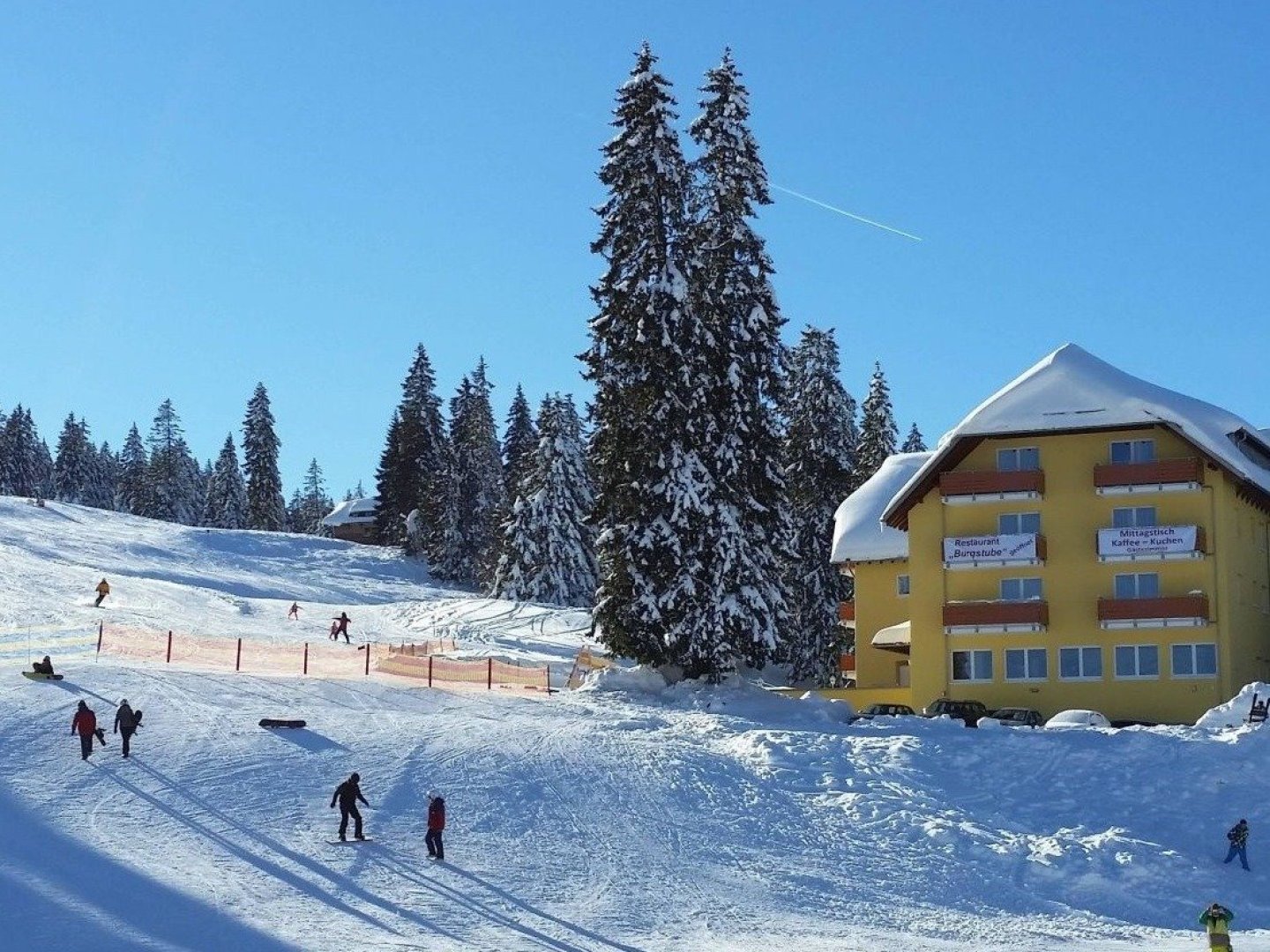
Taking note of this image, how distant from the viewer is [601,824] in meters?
33.2

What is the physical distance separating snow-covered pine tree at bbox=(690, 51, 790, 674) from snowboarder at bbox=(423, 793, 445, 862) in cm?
1711

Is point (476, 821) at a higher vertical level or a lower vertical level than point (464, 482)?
lower

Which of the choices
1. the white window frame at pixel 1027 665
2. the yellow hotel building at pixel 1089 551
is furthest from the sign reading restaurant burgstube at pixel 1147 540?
the white window frame at pixel 1027 665

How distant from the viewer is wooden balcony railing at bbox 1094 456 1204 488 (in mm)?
47344

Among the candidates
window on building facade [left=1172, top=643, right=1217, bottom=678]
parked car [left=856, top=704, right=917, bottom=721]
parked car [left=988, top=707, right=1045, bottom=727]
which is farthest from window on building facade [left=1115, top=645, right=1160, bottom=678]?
parked car [left=856, top=704, right=917, bottom=721]

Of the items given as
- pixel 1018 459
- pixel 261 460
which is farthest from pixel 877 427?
pixel 261 460

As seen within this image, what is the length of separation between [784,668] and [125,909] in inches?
1842

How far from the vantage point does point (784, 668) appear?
68.8 metres

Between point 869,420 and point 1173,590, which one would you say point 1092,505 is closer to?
point 1173,590

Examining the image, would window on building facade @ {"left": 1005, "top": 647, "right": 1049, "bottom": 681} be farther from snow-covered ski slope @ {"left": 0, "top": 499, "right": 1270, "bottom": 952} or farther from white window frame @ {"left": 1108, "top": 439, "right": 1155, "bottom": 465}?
snow-covered ski slope @ {"left": 0, "top": 499, "right": 1270, "bottom": 952}

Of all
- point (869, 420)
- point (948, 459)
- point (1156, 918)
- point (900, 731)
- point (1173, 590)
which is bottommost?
point (1156, 918)

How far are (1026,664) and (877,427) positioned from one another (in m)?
28.4

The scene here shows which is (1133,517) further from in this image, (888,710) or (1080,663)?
(888,710)

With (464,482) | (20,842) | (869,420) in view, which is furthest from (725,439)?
(464,482)
